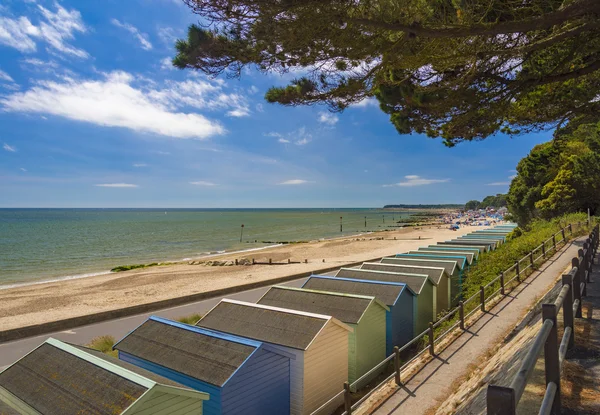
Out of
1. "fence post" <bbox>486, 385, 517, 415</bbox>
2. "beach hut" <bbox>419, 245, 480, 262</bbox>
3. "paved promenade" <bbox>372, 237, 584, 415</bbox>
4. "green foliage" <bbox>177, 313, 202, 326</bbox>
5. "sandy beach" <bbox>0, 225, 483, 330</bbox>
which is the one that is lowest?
"sandy beach" <bbox>0, 225, 483, 330</bbox>

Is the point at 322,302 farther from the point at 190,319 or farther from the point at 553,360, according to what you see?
the point at 553,360

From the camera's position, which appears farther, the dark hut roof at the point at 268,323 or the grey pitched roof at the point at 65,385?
the dark hut roof at the point at 268,323

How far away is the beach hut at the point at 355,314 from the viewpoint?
10.5 meters

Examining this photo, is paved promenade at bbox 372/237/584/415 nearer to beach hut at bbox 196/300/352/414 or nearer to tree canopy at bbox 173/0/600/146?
beach hut at bbox 196/300/352/414

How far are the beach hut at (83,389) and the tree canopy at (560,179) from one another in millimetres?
25341

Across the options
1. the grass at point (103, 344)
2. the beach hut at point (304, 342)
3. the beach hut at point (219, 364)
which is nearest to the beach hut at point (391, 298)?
the beach hut at point (304, 342)

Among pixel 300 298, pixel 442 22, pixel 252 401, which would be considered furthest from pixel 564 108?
pixel 252 401

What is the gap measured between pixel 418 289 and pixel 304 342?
6.27m

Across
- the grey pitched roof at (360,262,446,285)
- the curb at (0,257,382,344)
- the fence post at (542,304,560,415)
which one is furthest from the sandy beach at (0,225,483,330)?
the fence post at (542,304,560,415)

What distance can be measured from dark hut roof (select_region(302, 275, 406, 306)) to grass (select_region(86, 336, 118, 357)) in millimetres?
6756

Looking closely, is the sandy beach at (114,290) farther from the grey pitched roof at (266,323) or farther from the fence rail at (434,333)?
the fence rail at (434,333)

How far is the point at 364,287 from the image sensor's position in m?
12.8

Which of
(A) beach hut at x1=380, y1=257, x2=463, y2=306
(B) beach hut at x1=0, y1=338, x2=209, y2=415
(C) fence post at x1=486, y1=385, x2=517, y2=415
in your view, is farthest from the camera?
(A) beach hut at x1=380, y1=257, x2=463, y2=306

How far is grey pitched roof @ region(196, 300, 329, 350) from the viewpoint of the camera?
896 centimetres
